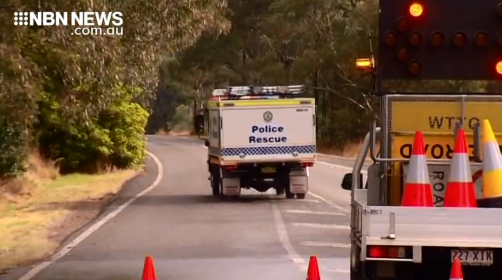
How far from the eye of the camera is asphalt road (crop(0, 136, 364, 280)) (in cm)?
1585

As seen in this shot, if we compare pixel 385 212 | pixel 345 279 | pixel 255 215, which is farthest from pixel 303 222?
pixel 385 212

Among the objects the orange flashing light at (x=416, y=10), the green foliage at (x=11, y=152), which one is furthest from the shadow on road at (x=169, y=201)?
the orange flashing light at (x=416, y=10)

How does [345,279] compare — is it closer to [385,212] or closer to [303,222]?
[385,212]

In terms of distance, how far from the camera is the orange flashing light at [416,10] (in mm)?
10914

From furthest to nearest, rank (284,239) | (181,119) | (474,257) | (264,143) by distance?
(181,119)
(264,143)
(284,239)
(474,257)

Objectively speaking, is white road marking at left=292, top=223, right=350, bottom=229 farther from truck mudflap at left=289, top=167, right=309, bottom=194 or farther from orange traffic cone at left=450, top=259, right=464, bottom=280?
orange traffic cone at left=450, top=259, right=464, bottom=280

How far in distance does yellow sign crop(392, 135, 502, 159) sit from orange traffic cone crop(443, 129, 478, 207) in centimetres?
175

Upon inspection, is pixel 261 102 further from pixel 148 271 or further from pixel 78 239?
pixel 148 271

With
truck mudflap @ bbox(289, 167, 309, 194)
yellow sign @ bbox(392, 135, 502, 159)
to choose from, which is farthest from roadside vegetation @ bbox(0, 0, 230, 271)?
truck mudflap @ bbox(289, 167, 309, 194)

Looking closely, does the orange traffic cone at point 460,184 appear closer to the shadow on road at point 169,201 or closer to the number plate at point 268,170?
the shadow on road at point 169,201

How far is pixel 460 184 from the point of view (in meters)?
9.66

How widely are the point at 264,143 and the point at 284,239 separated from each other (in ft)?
30.9

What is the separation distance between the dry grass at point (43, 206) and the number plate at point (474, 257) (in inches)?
360

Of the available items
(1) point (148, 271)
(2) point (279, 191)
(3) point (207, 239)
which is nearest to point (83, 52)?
(1) point (148, 271)
